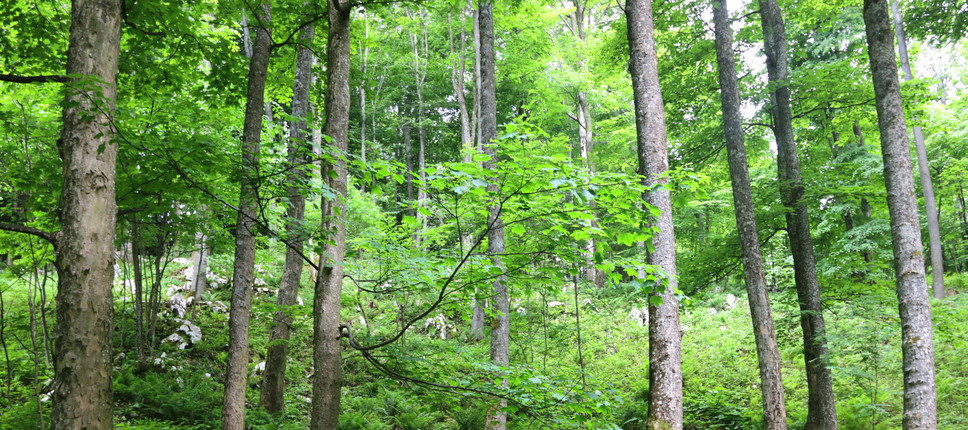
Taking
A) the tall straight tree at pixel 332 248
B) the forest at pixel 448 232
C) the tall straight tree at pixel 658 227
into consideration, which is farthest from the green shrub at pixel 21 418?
the tall straight tree at pixel 658 227

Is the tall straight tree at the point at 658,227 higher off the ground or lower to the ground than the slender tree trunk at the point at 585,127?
lower

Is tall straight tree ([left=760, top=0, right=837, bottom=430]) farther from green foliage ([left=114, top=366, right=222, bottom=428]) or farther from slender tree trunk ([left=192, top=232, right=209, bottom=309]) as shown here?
slender tree trunk ([left=192, top=232, right=209, bottom=309])

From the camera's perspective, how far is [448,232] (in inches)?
375

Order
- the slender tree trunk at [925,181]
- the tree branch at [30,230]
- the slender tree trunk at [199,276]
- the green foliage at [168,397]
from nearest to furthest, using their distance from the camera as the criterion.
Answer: the tree branch at [30,230] < the green foliage at [168,397] < the slender tree trunk at [199,276] < the slender tree trunk at [925,181]

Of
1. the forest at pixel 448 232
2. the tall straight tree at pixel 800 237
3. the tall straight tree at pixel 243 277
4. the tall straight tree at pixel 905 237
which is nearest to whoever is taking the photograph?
the forest at pixel 448 232

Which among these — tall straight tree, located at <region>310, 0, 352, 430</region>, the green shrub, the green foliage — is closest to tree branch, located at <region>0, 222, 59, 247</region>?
tall straight tree, located at <region>310, 0, 352, 430</region>

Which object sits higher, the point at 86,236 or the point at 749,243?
the point at 749,243

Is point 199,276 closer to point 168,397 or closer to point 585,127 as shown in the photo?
point 168,397

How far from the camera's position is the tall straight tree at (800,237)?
26.1 ft

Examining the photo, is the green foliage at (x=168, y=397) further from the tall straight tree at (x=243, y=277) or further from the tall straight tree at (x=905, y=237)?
the tall straight tree at (x=905, y=237)

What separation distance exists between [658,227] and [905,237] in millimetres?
3367

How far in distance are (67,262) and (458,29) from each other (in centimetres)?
1666

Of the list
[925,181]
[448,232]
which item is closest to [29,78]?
[448,232]

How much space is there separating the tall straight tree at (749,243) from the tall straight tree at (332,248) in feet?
21.9
